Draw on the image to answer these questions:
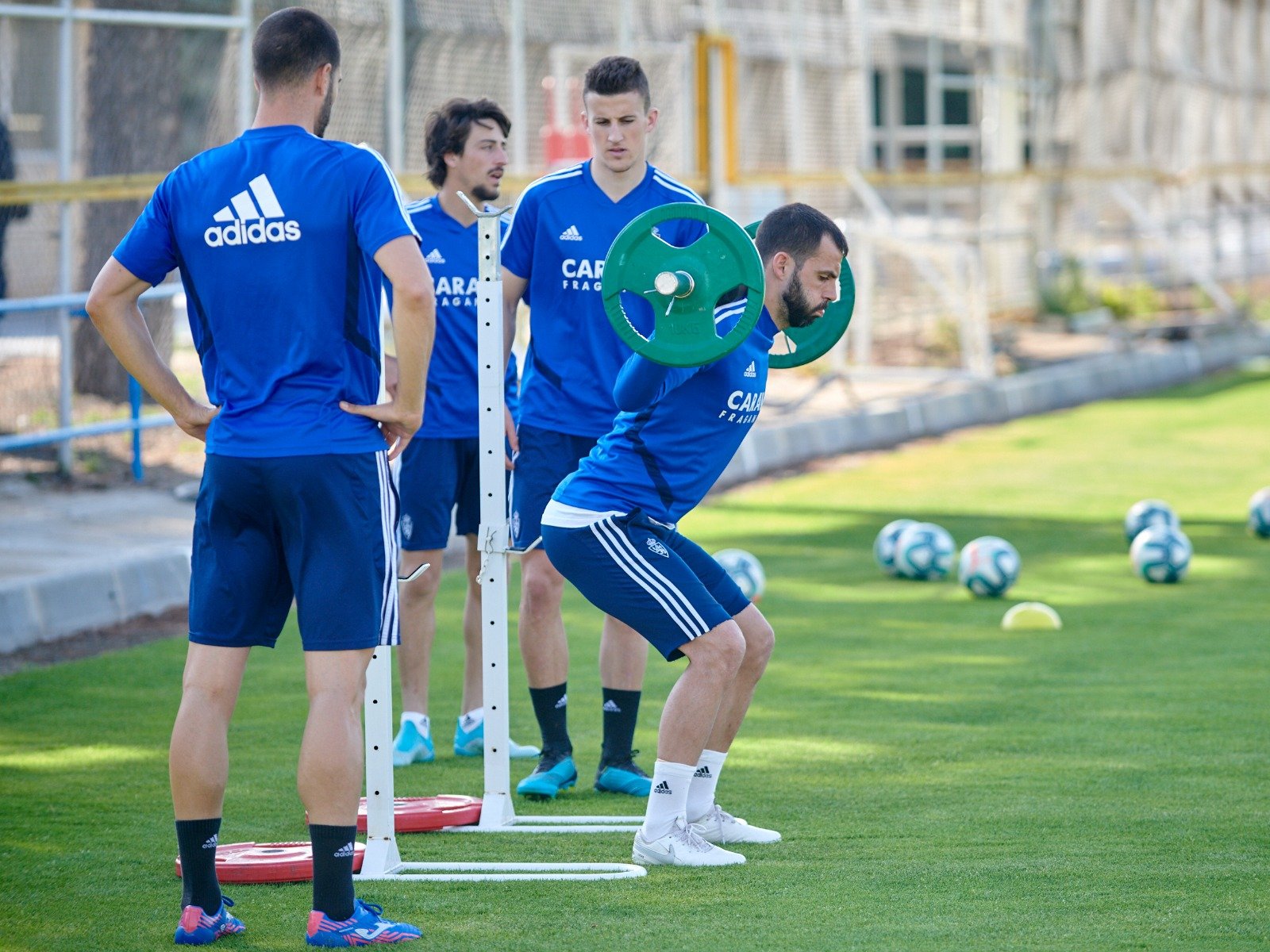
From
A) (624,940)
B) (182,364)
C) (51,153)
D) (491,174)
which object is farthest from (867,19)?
(624,940)

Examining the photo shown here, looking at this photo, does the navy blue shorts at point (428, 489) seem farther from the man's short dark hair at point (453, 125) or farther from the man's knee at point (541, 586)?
the man's short dark hair at point (453, 125)

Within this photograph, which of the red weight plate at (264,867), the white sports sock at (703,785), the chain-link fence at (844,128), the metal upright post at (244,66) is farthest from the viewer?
the metal upright post at (244,66)

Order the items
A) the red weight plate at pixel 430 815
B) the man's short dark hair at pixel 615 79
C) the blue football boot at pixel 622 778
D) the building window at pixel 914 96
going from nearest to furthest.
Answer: the red weight plate at pixel 430 815 < the man's short dark hair at pixel 615 79 < the blue football boot at pixel 622 778 < the building window at pixel 914 96

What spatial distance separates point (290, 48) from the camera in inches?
151

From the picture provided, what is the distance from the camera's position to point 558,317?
18.3 feet

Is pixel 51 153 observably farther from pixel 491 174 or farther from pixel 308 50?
pixel 308 50

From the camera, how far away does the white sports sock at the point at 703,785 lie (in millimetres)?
4711

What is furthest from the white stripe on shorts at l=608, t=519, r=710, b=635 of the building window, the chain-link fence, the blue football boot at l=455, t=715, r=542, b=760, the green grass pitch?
the building window

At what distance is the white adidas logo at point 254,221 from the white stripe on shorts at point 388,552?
0.57m

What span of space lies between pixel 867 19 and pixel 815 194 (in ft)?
8.75

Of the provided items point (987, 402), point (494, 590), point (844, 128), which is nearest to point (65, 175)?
point (494, 590)

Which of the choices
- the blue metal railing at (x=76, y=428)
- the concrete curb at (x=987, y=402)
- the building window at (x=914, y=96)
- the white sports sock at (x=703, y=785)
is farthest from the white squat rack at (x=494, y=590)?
the building window at (x=914, y=96)

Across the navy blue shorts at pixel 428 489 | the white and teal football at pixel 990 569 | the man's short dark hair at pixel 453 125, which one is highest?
the man's short dark hair at pixel 453 125

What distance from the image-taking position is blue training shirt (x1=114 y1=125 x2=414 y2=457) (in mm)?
3793
